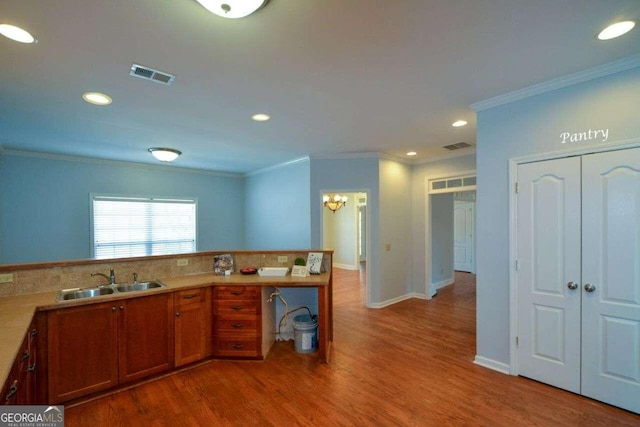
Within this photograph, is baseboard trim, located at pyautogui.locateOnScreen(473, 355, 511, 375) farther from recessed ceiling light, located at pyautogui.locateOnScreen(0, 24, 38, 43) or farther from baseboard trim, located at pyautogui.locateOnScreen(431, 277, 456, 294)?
recessed ceiling light, located at pyautogui.locateOnScreen(0, 24, 38, 43)

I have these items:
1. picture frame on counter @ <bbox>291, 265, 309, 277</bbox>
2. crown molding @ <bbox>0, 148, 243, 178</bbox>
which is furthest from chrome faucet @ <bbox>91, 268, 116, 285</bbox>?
crown molding @ <bbox>0, 148, 243, 178</bbox>

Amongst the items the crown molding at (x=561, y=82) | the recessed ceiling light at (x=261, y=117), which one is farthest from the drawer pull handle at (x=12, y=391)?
the crown molding at (x=561, y=82)

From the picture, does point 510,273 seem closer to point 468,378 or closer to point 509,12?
point 468,378

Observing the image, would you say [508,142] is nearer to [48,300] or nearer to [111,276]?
[111,276]

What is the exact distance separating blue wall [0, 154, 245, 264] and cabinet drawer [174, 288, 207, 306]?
3949 mm

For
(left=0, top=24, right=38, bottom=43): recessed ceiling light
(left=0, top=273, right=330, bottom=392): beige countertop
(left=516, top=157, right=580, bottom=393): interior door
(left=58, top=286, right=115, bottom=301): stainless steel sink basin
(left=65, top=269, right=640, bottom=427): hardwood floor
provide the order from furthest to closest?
(left=58, top=286, right=115, bottom=301): stainless steel sink basin, (left=516, top=157, right=580, bottom=393): interior door, (left=65, top=269, right=640, bottom=427): hardwood floor, (left=0, top=24, right=38, bottom=43): recessed ceiling light, (left=0, top=273, right=330, bottom=392): beige countertop

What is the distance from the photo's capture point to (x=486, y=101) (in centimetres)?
285

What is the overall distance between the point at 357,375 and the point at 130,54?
10.8 feet

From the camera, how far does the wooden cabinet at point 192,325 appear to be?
282cm

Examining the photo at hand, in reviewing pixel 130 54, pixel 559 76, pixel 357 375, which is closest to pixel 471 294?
pixel 357 375

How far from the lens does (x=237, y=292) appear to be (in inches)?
119

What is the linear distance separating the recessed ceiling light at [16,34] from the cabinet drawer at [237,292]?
2392 mm

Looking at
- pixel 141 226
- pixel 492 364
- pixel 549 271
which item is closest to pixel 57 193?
pixel 141 226

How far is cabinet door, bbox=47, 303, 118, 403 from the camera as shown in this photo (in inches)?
87.4
